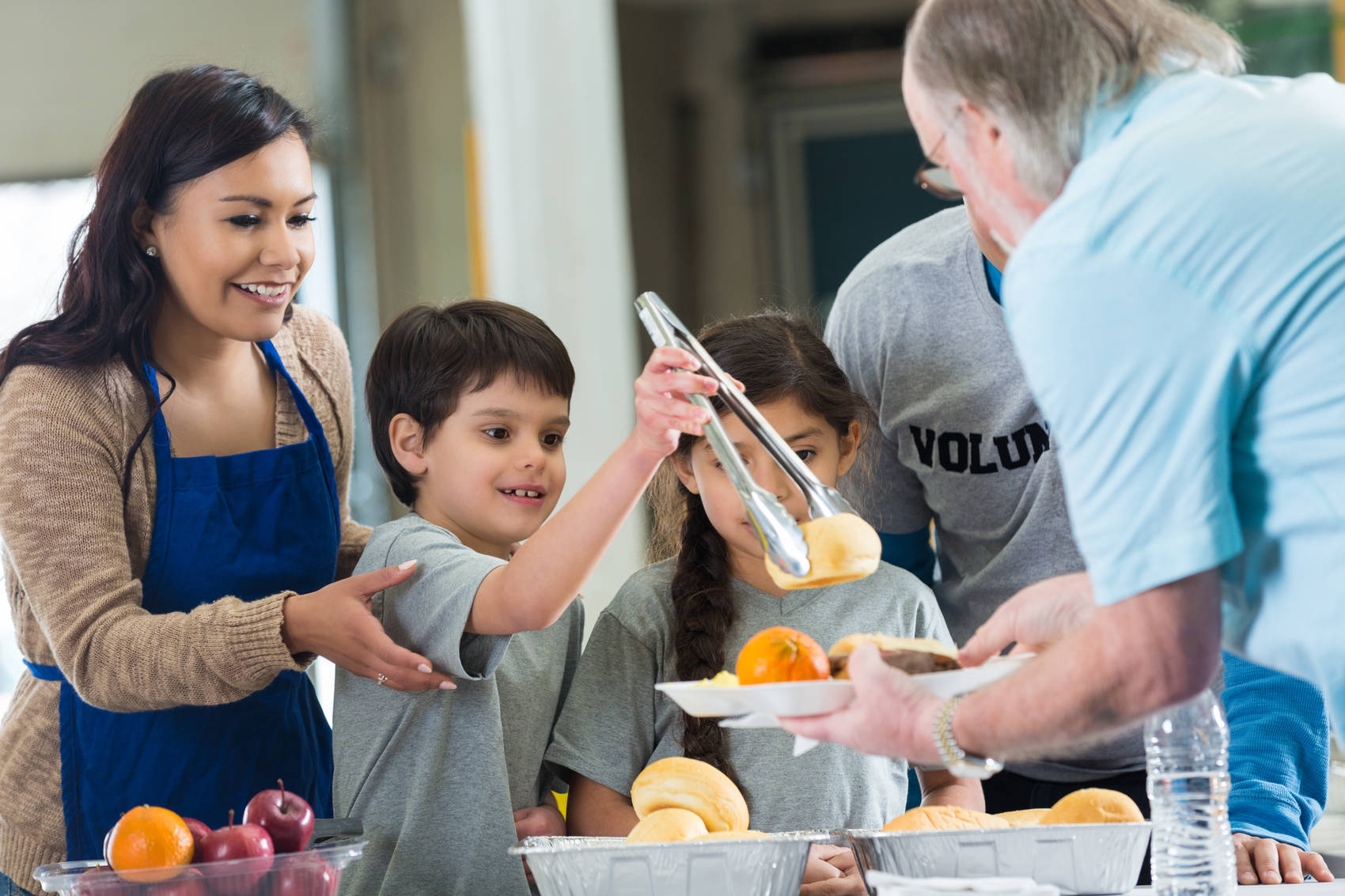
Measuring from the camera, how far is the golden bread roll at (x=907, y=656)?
930 mm

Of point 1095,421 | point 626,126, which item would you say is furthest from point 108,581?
point 626,126

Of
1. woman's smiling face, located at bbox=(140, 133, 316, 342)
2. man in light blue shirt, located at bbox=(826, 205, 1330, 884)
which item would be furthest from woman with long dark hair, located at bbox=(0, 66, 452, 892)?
man in light blue shirt, located at bbox=(826, 205, 1330, 884)

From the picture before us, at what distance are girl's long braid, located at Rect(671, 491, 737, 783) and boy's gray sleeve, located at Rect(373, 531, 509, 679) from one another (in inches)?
9.0

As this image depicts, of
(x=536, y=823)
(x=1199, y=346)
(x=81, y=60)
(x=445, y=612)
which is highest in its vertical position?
(x=81, y=60)

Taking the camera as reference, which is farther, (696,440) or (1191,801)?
(696,440)


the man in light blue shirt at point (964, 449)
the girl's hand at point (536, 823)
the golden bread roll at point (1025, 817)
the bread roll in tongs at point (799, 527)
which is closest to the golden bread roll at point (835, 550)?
the bread roll in tongs at point (799, 527)

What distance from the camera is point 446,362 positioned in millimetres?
1445

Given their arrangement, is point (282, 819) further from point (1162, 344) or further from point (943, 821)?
point (1162, 344)

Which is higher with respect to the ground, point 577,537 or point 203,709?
point 577,537

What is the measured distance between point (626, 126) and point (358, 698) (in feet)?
9.95

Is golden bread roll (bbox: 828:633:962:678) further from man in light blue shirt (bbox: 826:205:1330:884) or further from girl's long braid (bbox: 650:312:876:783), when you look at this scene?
man in light blue shirt (bbox: 826:205:1330:884)

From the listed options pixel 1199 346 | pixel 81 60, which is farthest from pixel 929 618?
pixel 81 60

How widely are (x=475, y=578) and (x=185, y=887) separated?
42 centimetres

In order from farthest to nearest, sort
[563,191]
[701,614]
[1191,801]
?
1. [563,191]
2. [701,614]
3. [1191,801]
